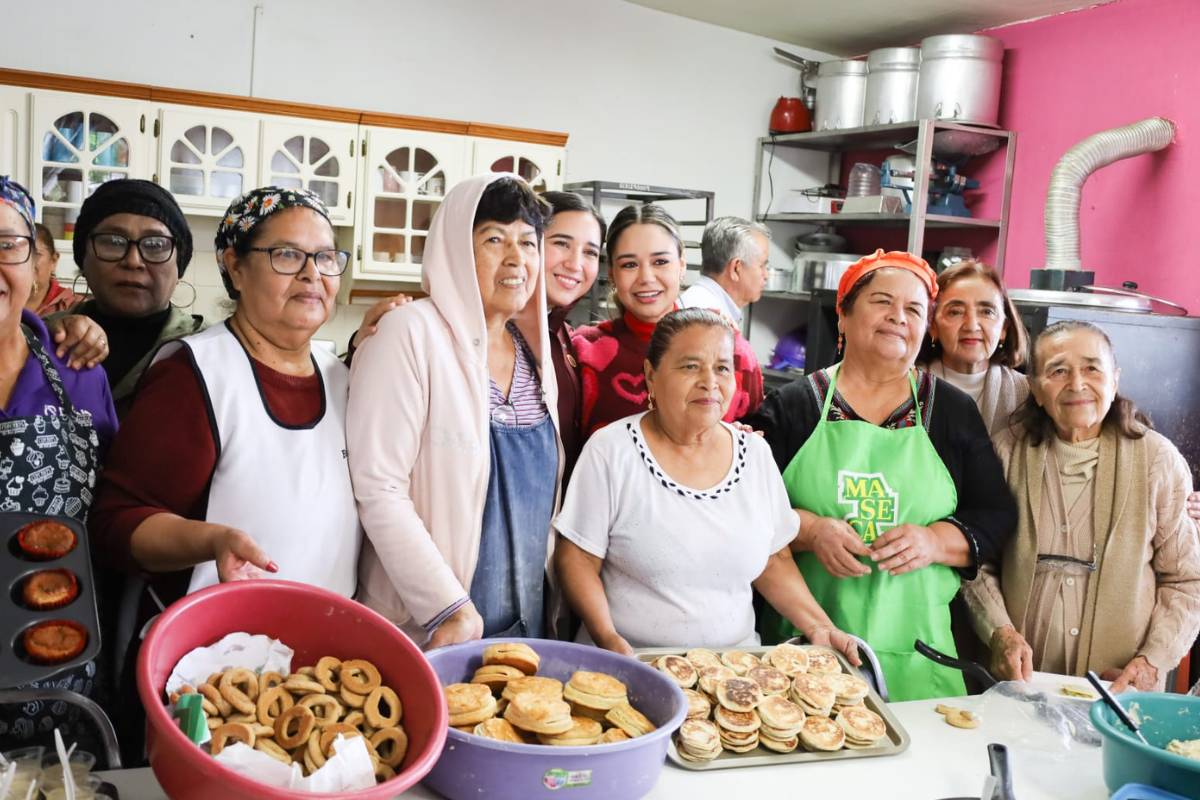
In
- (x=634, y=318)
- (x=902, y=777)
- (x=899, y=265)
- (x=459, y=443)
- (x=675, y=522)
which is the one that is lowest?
(x=902, y=777)

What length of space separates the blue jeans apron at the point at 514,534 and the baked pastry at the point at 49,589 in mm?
797

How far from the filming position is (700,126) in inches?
222

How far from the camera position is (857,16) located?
16.5 feet

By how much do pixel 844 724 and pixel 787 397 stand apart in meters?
0.89

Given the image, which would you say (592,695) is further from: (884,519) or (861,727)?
(884,519)

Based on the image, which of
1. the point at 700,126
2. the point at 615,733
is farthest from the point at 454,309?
the point at 700,126

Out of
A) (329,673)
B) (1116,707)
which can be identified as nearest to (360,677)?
(329,673)

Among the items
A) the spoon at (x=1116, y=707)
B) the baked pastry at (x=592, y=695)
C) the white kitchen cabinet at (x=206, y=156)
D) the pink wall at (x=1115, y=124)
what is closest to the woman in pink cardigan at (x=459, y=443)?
the baked pastry at (x=592, y=695)

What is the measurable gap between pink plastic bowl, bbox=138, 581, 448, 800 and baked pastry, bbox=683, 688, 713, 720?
0.49 metres

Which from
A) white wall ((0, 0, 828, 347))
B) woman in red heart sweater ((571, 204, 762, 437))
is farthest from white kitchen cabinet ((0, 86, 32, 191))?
woman in red heart sweater ((571, 204, 762, 437))

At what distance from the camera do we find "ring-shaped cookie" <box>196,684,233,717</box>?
1.26 m

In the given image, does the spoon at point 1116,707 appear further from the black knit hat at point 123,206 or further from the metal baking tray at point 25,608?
the black knit hat at point 123,206

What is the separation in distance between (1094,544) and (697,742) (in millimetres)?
1244

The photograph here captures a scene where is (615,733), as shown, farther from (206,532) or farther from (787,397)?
(787,397)
